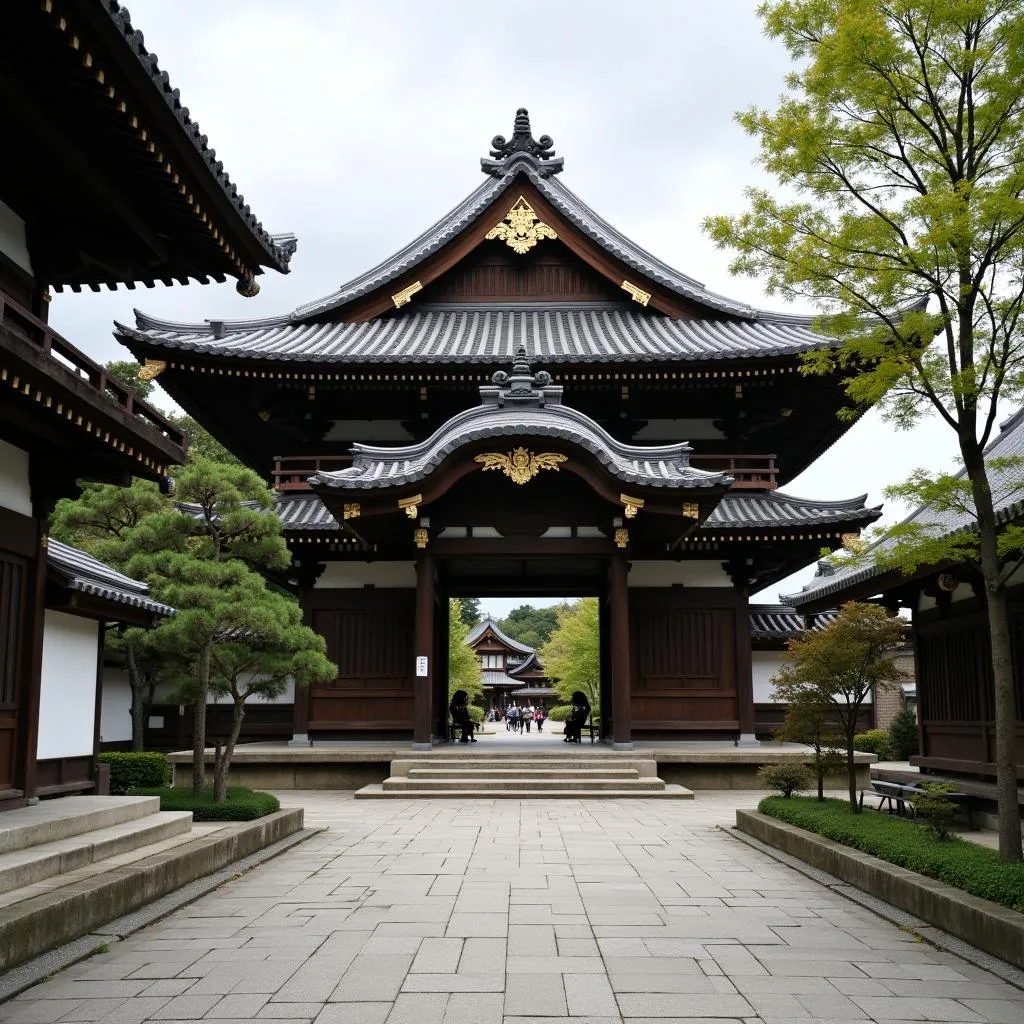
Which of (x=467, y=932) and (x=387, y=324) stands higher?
(x=387, y=324)

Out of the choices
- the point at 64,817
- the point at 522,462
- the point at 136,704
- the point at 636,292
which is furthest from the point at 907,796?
the point at 136,704

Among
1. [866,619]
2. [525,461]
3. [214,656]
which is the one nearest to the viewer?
[866,619]

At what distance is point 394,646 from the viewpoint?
18.9m

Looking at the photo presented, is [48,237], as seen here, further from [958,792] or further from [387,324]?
[387,324]

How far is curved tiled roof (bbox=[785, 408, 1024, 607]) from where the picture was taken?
912cm

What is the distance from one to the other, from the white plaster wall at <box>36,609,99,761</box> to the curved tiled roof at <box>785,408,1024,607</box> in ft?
27.5

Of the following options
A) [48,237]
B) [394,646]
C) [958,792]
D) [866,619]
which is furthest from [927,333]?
Answer: [394,646]

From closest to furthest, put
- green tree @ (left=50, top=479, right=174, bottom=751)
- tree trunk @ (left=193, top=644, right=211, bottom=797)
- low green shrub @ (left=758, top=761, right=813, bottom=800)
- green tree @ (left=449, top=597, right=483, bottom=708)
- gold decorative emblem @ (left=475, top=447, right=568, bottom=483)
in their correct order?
1. tree trunk @ (left=193, top=644, right=211, bottom=797)
2. low green shrub @ (left=758, top=761, right=813, bottom=800)
3. gold decorative emblem @ (left=475, top=447, right=568, bottom=483)
4. green tree @ (left=50, top=479, right=174, bottom=751)
5. green tree @ (left=449, top=597, right=483, bottom=708)

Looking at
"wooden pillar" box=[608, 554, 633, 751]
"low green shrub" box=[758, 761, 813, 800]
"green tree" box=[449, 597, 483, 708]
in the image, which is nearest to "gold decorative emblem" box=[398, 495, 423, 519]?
"wooden pillar" box=[608, 554, 633, 751]

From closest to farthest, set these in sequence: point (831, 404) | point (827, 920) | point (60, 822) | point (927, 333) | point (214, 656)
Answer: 1. point (827, 920)
2. point (927, 333)
3. point (60, 822)
4. point (214, 656)
5. point (831, 404)

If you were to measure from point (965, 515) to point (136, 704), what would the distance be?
54.5 feet

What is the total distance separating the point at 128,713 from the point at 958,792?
56.1 ft

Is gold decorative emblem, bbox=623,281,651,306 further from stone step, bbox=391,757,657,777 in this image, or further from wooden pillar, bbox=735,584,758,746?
stone step, bbox=391,757,657,777

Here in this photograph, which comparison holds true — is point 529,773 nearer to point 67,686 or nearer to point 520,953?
point 67,686
